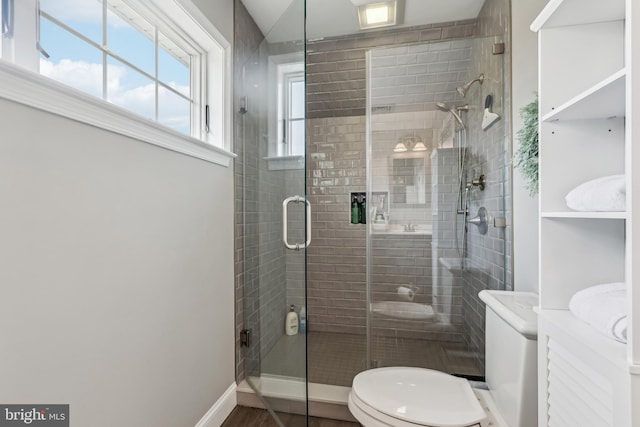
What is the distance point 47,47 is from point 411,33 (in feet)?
7.02

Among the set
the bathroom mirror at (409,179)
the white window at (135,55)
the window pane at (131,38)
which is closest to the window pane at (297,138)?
the white window at (135,55)

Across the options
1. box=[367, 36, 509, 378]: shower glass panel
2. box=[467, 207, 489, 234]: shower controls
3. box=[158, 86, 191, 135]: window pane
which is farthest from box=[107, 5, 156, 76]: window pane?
box=[467, 207, 489, 234]: shower controls

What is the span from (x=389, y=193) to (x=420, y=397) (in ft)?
4.09

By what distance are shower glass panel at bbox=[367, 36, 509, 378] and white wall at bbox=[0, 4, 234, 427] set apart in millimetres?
1167

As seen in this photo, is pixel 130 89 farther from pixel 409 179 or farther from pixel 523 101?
pixel 523 101

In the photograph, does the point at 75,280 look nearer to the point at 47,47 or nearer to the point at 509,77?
the point at 47,47

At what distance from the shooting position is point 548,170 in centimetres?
90

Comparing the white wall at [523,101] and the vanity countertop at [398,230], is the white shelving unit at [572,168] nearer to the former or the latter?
the white wall at [523,101]

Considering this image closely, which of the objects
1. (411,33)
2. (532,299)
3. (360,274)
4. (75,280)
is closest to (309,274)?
(360,274)

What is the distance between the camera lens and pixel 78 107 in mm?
882

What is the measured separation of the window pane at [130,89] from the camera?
1.15 metres

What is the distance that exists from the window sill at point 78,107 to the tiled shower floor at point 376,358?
1.18 m

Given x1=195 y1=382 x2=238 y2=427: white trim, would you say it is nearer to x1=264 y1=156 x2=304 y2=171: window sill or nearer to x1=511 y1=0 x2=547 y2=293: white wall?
x1=264 y1=156 x2=304 y2=171: window sill

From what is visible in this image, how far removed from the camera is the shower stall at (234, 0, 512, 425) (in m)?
1.65
